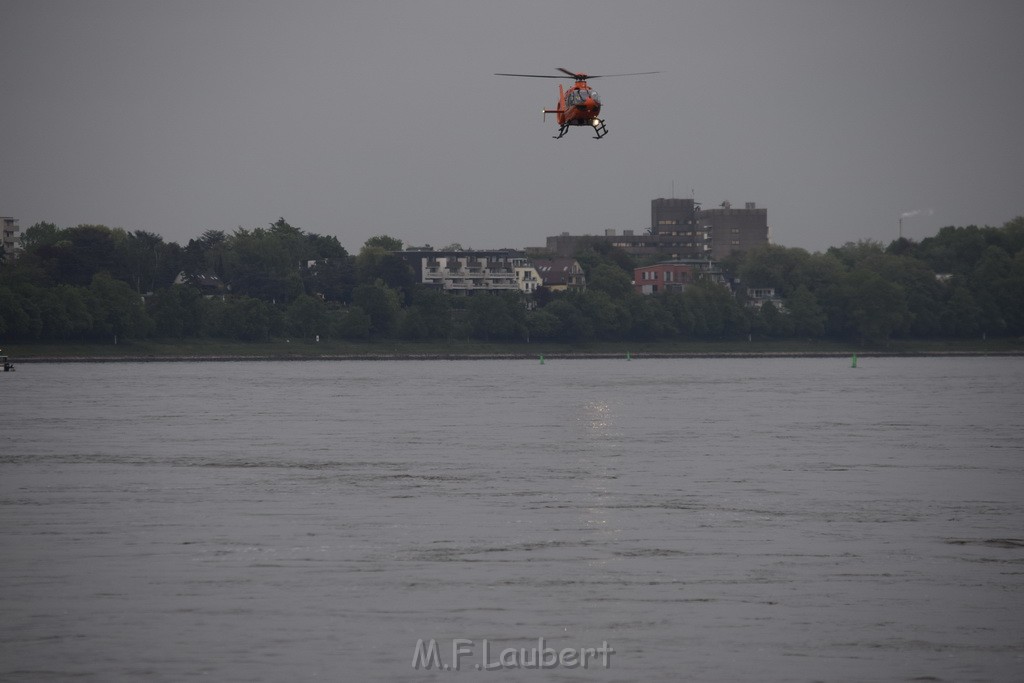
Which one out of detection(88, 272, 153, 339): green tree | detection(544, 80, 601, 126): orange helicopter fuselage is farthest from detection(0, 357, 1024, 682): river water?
detection(88, 272, 153, 339): green tree

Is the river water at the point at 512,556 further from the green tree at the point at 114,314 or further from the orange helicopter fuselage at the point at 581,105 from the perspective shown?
the green tree at the point at 114,314

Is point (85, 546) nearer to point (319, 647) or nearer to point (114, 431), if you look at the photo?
point (319, 647)

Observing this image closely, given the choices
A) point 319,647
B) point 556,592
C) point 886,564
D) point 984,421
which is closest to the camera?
point 319,647

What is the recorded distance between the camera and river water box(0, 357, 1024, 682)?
18297 mm

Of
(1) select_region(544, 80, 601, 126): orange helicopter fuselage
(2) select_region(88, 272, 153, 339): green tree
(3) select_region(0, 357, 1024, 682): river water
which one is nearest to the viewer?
(3) select_region(0, 357, 1024, 682): river water

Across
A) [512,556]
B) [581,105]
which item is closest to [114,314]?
[581,105]

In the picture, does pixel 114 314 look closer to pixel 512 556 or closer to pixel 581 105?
pixel 581 105

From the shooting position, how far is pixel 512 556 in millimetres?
25625

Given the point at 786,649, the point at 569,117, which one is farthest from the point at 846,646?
the point at 569,117

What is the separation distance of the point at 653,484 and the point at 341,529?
11.4 meters

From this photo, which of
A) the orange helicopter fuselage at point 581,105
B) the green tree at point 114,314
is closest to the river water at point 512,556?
the orange helicopter fuselage at point 581,105

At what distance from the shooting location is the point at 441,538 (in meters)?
27.9

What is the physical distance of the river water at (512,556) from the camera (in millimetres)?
18297

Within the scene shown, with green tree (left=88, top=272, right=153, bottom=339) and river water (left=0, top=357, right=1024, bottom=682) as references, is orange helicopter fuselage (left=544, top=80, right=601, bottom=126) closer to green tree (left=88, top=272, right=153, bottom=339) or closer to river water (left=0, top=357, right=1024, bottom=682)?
river water (left=0, top=357, right=1024, bottom=682)
